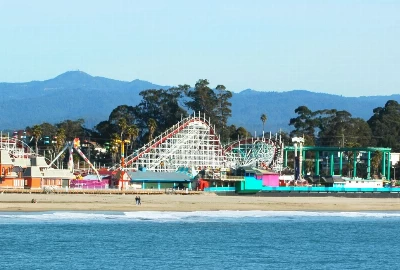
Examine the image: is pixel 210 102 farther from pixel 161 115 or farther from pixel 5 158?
pixel 5 158

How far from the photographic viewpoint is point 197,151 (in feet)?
372

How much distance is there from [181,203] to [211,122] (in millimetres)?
77475

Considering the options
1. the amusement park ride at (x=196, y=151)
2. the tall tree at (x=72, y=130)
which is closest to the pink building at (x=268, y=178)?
the amusement park ride at (x=196, y=151)

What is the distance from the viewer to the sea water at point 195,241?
4561cm

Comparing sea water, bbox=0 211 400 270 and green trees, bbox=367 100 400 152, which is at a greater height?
green trees, bbox=367 100 400 152

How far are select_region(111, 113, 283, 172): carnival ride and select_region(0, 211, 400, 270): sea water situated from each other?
35627mm

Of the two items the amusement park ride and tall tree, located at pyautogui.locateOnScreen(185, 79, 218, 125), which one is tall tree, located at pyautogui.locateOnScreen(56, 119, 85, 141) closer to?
tall tree, located at pyautogui.locateOnScreen(185, 79, 218, 125)

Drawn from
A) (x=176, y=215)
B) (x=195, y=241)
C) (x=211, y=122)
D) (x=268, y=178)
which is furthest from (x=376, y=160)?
(x=195, y=241)

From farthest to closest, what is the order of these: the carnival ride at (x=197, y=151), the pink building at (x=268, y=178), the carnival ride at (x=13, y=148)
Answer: the carnival ride at (x=197, y=151), the carnival ride at (x=13, y=148), the pink building at (x=268, y=178)

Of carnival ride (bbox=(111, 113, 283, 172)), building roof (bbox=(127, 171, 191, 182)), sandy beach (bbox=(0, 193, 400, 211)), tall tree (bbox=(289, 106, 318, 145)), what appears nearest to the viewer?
sandy beach (bbox=(0, 193, 400, 211))

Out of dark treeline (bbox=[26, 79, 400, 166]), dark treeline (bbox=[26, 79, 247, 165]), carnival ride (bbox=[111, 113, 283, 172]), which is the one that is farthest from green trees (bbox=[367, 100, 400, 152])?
carnival ride (bbox=[111, 113, 283, 172])

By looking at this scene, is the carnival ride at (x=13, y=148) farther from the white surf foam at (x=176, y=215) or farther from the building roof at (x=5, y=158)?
the white surf foam at (x=176, y=215)

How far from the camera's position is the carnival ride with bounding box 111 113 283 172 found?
109 metres

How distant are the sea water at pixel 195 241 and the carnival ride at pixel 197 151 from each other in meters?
35.6
